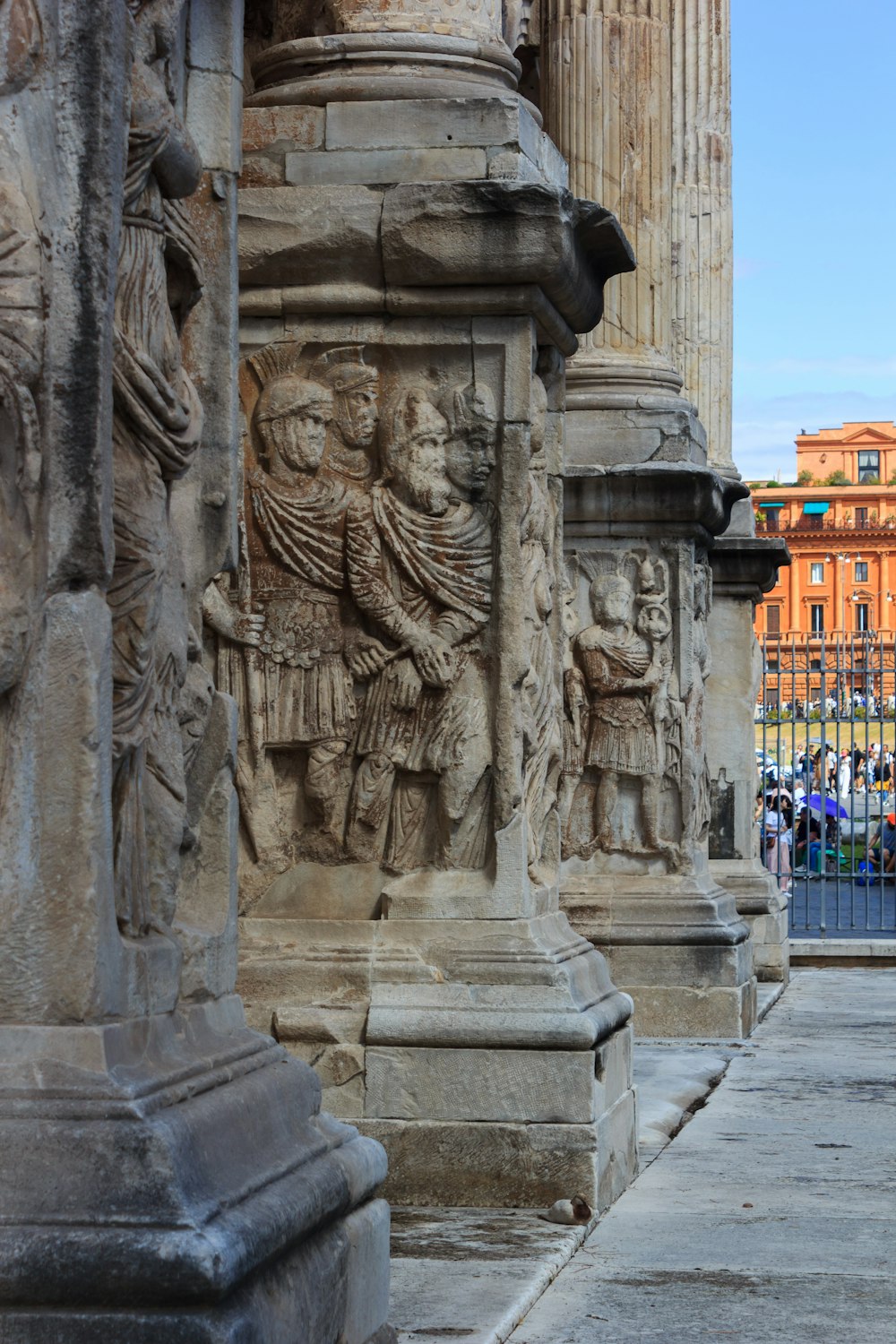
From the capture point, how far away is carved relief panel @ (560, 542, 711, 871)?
34.1 ft

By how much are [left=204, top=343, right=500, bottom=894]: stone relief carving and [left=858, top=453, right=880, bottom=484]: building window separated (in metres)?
88.4

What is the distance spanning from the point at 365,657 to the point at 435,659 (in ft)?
0.76

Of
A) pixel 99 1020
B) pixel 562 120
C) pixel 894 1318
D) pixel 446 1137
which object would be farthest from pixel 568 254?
pixel 562 120

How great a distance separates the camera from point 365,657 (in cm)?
654

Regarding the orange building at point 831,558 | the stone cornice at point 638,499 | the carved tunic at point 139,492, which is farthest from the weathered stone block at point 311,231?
the orange building at point 831,558

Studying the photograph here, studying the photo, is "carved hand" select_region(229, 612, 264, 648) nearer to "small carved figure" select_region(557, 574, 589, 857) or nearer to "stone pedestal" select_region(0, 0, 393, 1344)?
"stone pedestal" select_region(0, 0, 393, 1344)

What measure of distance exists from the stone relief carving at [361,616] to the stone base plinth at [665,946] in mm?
3865

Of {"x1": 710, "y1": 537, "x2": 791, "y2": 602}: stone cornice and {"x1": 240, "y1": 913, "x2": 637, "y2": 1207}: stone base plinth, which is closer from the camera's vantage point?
{"x1": 240, "y1": 913, "x2": 637, "y2": 1207}: stone base plinth

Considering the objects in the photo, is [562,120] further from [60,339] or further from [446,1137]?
[60,339]

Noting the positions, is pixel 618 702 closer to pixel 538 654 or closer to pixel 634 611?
pixel 634 611

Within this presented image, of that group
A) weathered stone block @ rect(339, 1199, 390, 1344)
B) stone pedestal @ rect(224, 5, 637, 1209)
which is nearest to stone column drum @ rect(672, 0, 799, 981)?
stone pedestal @ rect(224, 5, 637, 1209)

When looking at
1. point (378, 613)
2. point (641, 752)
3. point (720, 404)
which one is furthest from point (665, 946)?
point (720, 404)

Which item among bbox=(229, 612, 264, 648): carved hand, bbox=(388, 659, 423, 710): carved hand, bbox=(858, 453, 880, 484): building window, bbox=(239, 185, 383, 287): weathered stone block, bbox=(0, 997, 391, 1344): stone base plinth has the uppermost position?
bbox=(858, 453, 880, 484): building window

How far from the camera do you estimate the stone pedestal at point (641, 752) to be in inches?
407
